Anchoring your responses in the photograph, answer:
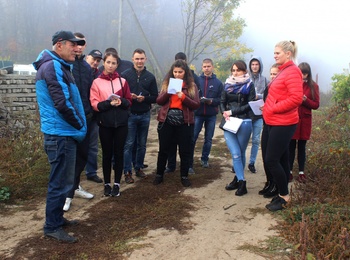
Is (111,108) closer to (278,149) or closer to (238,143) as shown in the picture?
(238,143)

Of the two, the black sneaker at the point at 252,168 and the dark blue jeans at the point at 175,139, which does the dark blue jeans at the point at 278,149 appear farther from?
the black sneaker at the point at 252,168

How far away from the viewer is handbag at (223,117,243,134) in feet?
15.8

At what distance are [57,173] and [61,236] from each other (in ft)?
2.13

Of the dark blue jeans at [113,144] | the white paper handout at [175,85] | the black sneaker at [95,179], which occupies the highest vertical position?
the white paper handout at [175,85]

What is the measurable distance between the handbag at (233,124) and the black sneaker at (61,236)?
2.58m

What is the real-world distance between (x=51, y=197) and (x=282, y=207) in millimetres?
2800

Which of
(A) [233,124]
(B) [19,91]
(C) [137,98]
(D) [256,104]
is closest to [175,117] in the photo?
(C) [137,98]

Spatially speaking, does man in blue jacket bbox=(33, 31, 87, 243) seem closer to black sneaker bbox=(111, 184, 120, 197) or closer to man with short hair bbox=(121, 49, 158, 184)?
black sneaker bbox=(111, 184, 120, 197)

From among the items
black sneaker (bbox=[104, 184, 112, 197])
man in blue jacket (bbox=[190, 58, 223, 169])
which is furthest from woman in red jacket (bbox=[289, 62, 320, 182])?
black sneaker (bbox=[104, 184, 112, 197])

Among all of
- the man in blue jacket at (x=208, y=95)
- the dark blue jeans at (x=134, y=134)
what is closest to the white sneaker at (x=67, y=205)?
the dark blue jeans at (x=134, y=134)

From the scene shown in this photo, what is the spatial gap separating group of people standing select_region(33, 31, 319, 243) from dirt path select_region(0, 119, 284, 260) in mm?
248

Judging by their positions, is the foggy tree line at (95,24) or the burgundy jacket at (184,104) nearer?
the burgundy jacket at (184,104)

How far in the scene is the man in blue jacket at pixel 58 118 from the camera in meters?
3.28

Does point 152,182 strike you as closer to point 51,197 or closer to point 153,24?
point 51,197
